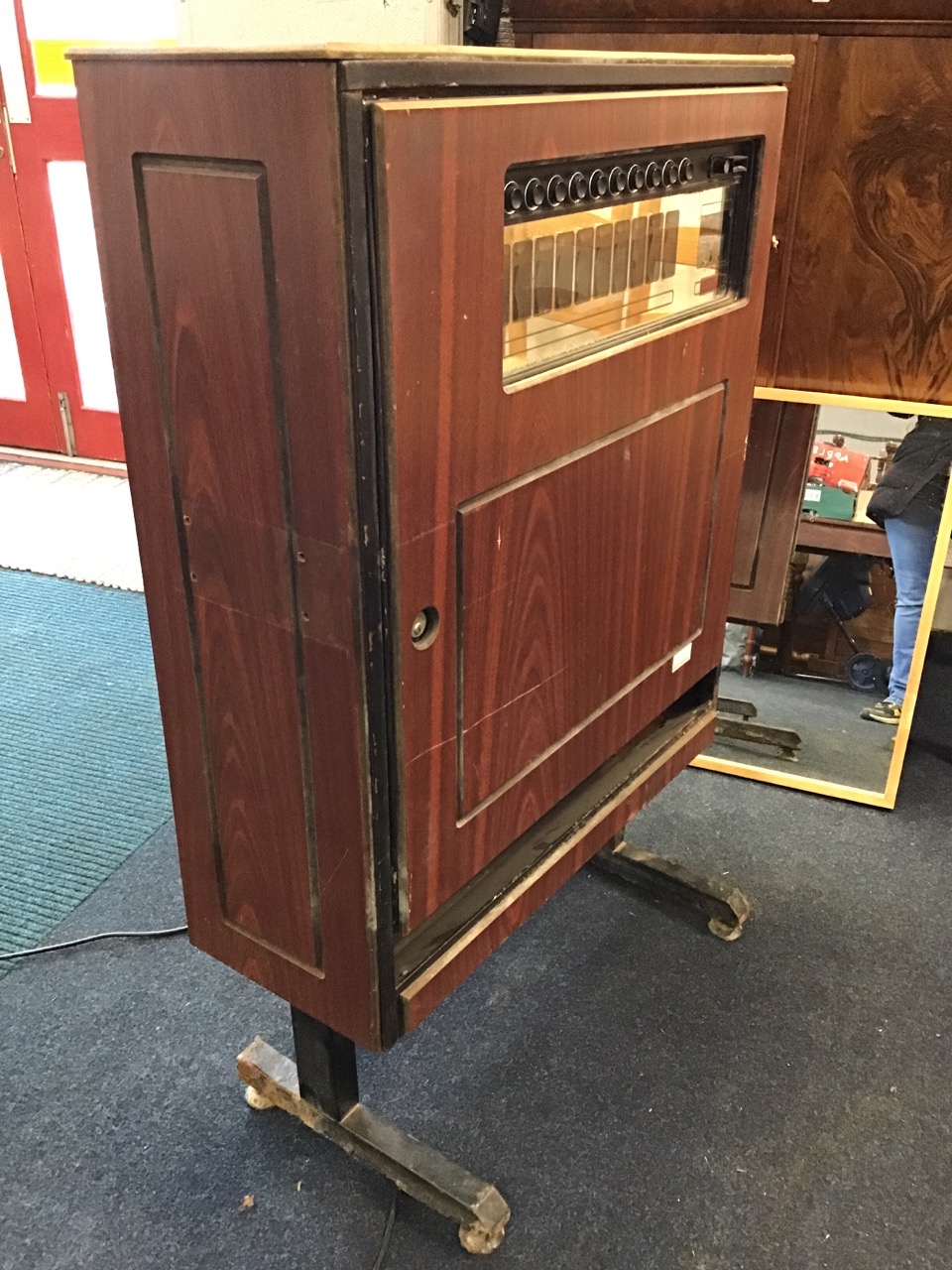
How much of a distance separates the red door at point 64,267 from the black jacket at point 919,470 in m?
2.04

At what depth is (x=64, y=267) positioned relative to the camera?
127 inches

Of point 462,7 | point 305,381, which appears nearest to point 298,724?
point 305,381

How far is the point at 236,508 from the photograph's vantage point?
88cm

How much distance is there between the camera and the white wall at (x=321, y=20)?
1534 millimetres

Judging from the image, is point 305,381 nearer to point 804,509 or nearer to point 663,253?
point 663,253

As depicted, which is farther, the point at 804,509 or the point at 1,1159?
the point at 804,509

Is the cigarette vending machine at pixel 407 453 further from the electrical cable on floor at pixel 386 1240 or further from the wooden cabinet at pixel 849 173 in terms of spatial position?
the wooden cabinet at pixel 849 173

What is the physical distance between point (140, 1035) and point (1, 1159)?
0.75 ft

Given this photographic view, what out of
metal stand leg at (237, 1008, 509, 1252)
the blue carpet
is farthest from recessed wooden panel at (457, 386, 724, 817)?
the blue carpet

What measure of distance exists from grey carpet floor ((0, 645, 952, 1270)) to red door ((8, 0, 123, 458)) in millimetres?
1911

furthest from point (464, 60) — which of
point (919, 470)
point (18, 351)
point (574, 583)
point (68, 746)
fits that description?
point (18, 351)

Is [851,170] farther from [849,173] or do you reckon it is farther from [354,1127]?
[354,1127]

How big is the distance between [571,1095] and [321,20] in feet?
5.12

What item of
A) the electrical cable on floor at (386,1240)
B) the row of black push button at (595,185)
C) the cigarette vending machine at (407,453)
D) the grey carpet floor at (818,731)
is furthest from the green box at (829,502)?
the electrical cable on floor at (386,1240)
